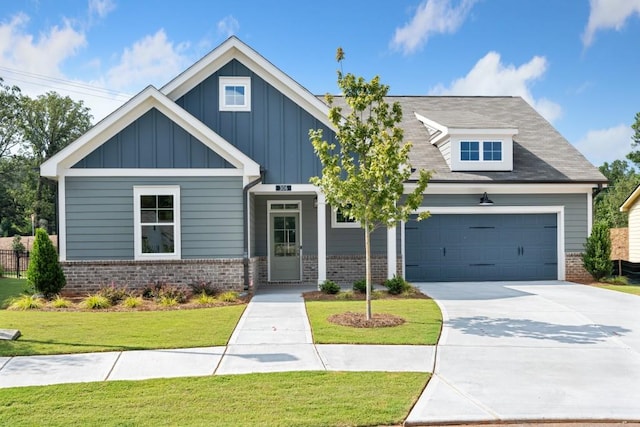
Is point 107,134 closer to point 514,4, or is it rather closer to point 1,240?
point 514,4

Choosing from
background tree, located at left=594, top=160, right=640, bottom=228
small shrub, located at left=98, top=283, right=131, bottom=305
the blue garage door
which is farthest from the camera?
background tree, located at left=594, top=160, right=640, bottom=228

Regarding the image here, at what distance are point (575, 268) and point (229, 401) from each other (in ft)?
45.7

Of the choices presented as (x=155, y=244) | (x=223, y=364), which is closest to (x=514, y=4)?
(x=155, y=244)

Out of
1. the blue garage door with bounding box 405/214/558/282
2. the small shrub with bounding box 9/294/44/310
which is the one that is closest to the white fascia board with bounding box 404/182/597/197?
the blue garage door with bounding box 405/214/558/282

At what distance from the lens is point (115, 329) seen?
895 cm

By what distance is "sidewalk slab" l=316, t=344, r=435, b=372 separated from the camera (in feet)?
21.8

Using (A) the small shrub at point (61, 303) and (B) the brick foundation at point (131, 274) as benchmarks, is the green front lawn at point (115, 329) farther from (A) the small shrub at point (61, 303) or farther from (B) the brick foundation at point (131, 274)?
(B) the brick foundation at point (131, 274)

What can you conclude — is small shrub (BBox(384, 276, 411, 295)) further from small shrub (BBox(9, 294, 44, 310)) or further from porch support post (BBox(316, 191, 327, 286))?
small shrub (BBox(9, 294, 44, 310))

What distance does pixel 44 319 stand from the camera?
983cm

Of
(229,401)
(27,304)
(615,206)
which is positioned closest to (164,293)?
(27,304)

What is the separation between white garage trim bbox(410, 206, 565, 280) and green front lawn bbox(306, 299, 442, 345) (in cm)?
423

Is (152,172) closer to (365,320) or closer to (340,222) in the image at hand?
(340,222)

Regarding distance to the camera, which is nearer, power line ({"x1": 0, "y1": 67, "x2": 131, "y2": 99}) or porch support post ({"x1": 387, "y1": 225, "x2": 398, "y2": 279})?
porch support post ({"x1": 387, "y1": 225, "x2": 398, "y2": 279})

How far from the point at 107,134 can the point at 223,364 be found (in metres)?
8.41
